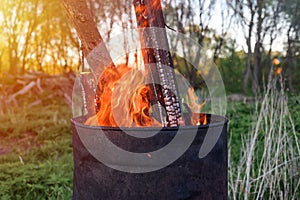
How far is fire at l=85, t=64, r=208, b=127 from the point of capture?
1628 mm

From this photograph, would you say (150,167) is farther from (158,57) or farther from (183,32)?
(183,32)

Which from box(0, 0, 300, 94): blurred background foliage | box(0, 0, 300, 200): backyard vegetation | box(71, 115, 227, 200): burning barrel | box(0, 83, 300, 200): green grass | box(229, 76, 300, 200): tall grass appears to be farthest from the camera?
box(0, 0, 300, 94): blurred background foliage

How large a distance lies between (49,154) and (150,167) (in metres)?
2.95

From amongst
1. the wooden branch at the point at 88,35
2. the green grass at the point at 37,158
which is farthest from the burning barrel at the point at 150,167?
the green grass at the point at 37,158

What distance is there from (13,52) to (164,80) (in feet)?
23.9

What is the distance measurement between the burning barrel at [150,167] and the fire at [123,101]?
0.55 ft

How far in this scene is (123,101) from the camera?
64.9 inches

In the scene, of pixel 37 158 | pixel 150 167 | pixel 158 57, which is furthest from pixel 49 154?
pixel 150 167

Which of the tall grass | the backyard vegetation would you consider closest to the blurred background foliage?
the backyard vegetation

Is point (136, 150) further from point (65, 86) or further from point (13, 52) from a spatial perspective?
point (13, 52)

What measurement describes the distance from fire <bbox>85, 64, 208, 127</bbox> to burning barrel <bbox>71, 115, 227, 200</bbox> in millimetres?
168

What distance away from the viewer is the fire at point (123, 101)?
5.34 feet

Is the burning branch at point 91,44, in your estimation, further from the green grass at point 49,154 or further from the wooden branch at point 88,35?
the green grass at point 49,154

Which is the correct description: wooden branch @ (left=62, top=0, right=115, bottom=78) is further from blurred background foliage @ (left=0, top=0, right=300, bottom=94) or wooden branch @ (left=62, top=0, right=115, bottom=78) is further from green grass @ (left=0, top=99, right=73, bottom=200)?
blurred background foliage @ (left=0, top=0, right=300, bottom=94)
